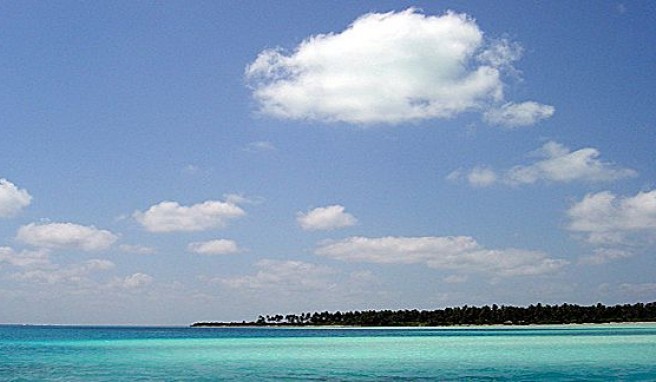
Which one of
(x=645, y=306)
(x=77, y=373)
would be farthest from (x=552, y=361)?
(x=645, y=306)

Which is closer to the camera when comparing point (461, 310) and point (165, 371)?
point (165, 371)

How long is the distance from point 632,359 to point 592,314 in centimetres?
14133

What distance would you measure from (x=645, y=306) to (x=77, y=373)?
155 meters

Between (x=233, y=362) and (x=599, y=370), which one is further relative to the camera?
(x=233, y=362)

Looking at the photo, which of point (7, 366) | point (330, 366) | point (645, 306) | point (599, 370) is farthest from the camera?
point (645, 306)

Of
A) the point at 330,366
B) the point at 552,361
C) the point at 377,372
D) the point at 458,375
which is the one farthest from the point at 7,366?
the point at 552,361

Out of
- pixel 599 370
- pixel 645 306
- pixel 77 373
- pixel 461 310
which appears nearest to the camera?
pixel 599 370

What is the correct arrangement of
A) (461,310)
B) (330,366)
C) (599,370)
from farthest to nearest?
(461,310), (330,366), (599,370)

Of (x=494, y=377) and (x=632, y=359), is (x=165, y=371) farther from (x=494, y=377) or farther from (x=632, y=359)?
(x=632, y=359)

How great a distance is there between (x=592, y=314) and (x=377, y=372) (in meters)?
151

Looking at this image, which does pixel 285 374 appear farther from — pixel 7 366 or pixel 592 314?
pixel 592 314

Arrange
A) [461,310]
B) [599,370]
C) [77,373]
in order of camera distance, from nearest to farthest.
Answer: [599,370] < [77,373] < [461,310]

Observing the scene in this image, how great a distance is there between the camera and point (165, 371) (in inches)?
1505

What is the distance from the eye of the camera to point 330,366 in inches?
1594
